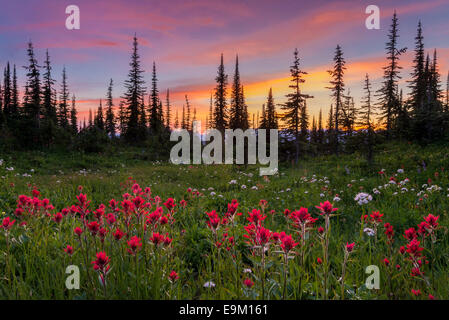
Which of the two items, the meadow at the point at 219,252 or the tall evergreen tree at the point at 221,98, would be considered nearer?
the meadow at the point at 219,252

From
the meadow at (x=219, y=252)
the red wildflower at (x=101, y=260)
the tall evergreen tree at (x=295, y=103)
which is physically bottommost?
the meadow at (x=219, y=252)

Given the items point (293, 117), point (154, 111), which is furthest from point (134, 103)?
point (293, 117)

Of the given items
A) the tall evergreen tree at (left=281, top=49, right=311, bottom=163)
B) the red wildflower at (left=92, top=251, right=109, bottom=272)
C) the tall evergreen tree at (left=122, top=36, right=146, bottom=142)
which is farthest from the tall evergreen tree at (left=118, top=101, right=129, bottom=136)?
the red wildflower at (left=92, top=251, right=109, bottom=272)

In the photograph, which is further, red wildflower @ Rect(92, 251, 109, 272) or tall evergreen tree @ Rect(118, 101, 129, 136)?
tall evergreen tree @ Rect(118, 101, 129, 136)

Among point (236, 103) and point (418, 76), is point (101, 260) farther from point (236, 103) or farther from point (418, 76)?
point (418, 76)

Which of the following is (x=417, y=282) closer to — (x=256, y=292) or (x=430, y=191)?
(x=256, y=292)

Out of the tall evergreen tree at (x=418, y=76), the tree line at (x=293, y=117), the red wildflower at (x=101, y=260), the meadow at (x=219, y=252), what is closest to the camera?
the red wildflower at (x=101, y=260)

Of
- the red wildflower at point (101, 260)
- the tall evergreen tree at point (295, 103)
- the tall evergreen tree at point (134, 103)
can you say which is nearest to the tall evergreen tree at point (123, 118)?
the tall evergreen tree at point (134, 103)

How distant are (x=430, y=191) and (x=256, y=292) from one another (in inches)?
258

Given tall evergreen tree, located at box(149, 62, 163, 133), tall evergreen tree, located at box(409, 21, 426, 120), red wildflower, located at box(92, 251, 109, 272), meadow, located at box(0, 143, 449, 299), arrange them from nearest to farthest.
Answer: red wildflower, located at box(92, 251, 109, 272)
meadow, located at box(0, 143, 449, 299)
tall evergreen tree, located at box(409, 21, 426, 120)
tall evergreen tree, located at box(149, 62, 163, 133)

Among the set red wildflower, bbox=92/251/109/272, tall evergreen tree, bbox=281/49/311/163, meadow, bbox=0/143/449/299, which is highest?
tall evergreen tree, bbox=281/49/311/163

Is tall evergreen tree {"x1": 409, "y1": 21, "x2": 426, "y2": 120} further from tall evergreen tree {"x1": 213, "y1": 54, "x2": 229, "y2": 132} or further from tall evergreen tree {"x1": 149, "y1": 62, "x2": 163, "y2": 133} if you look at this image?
tall evergreen tree {"x1": 149, "y1": 62, "x2": 163, "y2": 133}

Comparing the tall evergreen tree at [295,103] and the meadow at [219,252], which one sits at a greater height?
the tall evergreen tree at [295,103]

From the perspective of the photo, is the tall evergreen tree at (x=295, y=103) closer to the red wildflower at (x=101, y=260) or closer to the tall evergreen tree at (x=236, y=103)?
the tall evergreen tree at (x=236, y=103)
